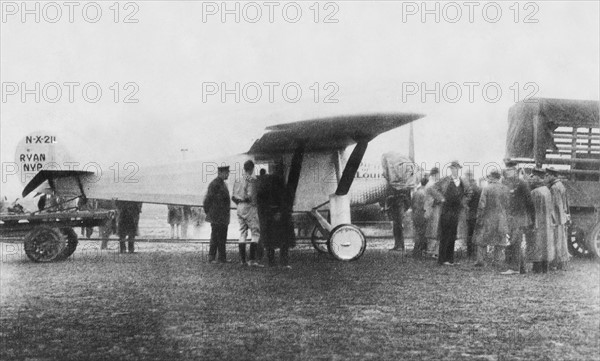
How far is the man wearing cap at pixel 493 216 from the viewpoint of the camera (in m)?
9.39

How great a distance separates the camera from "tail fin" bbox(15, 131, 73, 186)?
1098 centimetres

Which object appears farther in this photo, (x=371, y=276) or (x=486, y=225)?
(x=486, y=225)

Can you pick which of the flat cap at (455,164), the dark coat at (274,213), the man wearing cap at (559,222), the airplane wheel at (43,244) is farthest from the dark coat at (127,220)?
the man wearing cap at (559,222)

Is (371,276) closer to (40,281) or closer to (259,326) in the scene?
(259,326)

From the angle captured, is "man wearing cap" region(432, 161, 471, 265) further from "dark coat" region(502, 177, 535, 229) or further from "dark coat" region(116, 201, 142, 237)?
"dark coat" region(116, 201, 142, 237)

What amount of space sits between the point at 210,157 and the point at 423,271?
4.57 meters

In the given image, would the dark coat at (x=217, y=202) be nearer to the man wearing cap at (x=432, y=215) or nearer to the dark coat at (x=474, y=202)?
the man wearing cap at (x=432, y=215)

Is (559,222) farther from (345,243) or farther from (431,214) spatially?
(345,243)

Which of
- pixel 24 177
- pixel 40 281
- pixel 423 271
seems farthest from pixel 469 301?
pixel 24 177

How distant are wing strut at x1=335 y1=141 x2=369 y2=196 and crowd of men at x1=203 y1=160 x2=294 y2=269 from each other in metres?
1.03

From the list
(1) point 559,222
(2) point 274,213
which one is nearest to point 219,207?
(2) point 274,213

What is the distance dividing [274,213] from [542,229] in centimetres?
406

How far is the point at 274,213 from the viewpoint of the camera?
949 cm

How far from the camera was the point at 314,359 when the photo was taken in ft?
13.1
